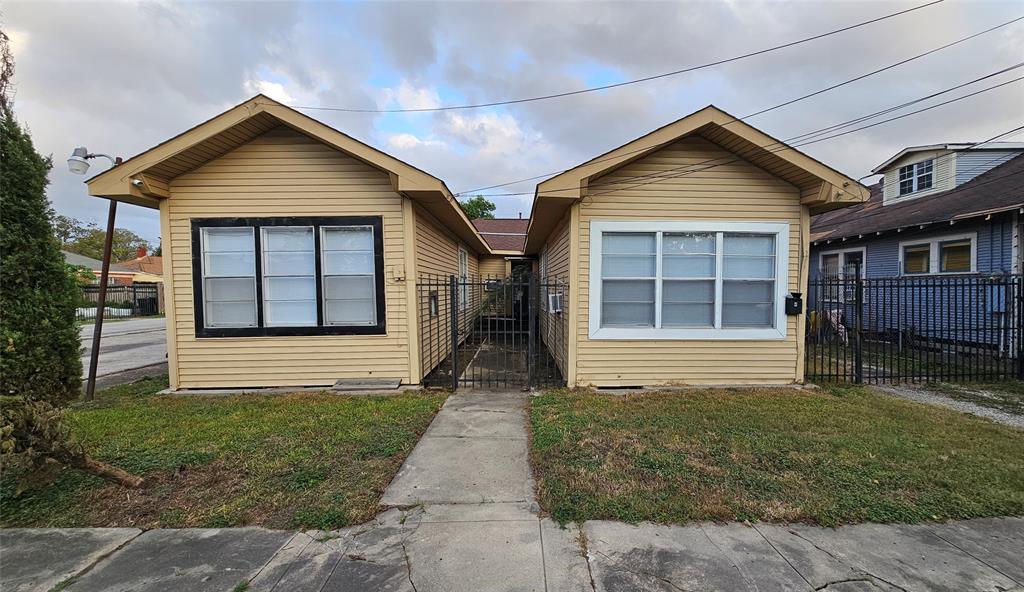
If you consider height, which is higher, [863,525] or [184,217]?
[184,217]

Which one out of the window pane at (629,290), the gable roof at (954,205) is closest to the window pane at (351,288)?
the window pane at (629,290)

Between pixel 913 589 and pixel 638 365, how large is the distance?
4.19 m

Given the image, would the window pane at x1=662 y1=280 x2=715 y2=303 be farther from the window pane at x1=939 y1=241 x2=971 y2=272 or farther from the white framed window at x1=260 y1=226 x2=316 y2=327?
the window pane at x1=939 y1=241 x2=971 y2=272

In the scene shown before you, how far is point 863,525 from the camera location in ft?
9.09

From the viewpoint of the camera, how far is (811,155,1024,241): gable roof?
9.01 m

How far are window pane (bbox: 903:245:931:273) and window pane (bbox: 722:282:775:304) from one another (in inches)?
306

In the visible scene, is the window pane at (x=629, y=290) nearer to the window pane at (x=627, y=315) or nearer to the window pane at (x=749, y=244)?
the window pane at (x=627, y=315)

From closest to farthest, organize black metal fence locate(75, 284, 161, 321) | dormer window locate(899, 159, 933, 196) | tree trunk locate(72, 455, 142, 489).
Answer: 1. tree trunk locate(72, 455, 142, 489)
2. dormer window locate(899, 159, 933, 196)
3. black metal fence locate(75, 284, 161, 321)

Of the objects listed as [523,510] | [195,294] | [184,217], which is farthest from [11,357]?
[523,510]

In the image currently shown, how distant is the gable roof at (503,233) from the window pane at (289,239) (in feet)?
44.5

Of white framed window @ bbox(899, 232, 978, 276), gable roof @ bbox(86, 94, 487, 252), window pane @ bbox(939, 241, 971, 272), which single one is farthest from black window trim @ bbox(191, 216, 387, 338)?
window pane @ bbox(939, 241, 971, 272)

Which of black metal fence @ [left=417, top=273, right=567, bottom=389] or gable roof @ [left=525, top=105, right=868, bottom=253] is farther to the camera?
black metal fence @ [left=417, top=273, right=567, bottom=389]

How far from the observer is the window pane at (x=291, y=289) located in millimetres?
6398

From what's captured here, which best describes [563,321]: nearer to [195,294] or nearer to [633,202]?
[633,202]
